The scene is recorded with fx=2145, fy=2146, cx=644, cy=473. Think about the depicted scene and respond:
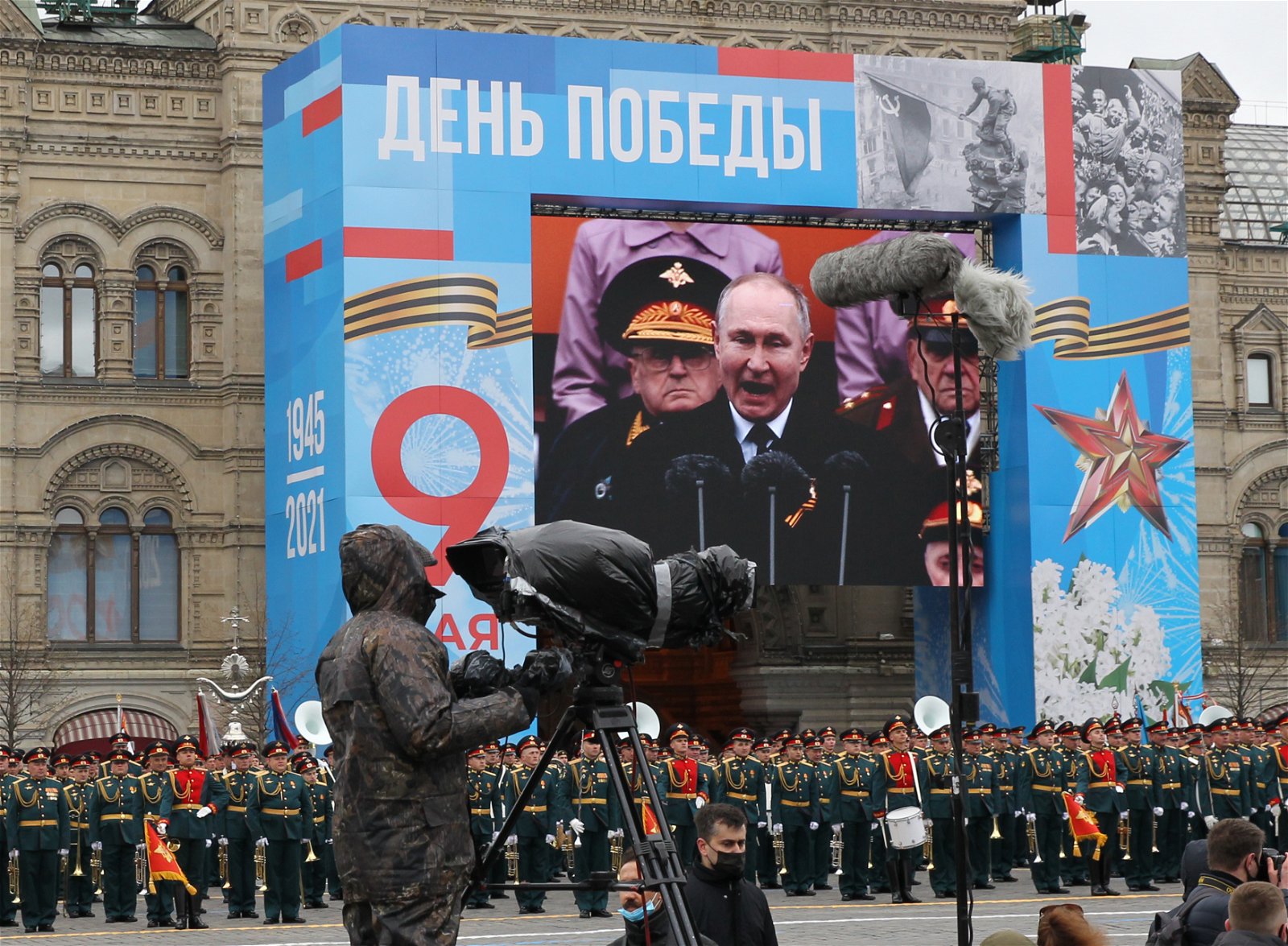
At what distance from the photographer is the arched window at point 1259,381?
45.6 m

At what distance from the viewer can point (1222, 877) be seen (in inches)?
334

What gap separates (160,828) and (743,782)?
250 inches

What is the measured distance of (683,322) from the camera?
3444 cm

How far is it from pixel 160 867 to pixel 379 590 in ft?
46.0

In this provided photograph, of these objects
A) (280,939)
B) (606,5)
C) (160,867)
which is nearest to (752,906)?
(280,939)

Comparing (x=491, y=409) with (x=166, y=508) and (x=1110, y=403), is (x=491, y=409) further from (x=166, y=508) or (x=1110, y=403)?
(x=1110, y=403)

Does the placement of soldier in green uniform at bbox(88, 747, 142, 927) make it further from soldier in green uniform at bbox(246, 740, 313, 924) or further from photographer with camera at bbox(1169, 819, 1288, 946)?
photographer with camera at bbox(1169, 819, 1288, 946)

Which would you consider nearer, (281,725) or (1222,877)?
(1222,877)

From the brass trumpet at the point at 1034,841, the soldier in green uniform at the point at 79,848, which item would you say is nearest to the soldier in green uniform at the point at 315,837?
the soldier in green uniform at the point at 79,848

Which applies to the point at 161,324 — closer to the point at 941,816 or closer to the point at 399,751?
the point at 941,816

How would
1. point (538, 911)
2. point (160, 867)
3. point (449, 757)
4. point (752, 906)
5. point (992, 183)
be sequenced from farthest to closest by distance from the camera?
point (992, 183) → point (538, 911) → point (160, 867) → point (752, 906) → point (449, 757)

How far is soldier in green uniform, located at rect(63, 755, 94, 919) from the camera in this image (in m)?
21.9

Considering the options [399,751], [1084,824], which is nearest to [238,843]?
[1084,824]

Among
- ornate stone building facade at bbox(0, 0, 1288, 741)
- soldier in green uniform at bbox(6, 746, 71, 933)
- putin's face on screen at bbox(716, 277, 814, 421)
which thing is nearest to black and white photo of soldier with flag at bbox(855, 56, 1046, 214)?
putin's face on screen at bbox(716, 277, 814, 421)
